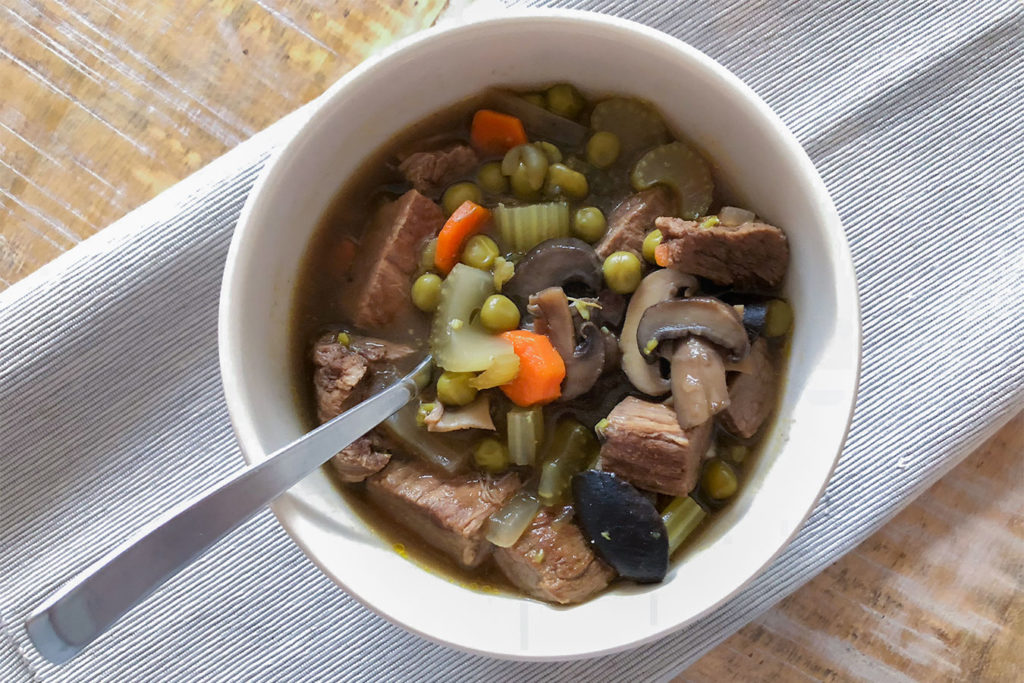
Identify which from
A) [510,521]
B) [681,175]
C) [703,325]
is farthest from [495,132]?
[510,521]

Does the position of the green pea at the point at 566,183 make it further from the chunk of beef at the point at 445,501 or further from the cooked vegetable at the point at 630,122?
the chunk of beef at the point at 445,501

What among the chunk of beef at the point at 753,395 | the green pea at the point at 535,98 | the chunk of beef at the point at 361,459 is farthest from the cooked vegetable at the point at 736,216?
the chunk of beef at the point at 361,459

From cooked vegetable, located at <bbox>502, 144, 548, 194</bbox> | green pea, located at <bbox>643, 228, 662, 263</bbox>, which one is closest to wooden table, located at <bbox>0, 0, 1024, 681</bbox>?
cooked vegetable, located at <bbox>502, 144, 548, 194</bbox>

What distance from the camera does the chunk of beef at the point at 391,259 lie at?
6.12 ft

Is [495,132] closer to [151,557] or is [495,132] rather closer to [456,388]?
[456,388]

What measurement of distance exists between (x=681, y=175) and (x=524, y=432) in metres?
0.67

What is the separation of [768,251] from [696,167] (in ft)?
0.87

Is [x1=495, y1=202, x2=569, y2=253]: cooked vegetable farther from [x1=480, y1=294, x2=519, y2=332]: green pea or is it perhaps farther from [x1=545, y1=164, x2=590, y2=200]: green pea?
[x1=480, y1=294, x2=519, y2=332]: green pea

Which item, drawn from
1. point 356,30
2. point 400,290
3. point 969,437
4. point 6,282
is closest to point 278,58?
point 356,30

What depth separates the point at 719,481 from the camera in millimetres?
1822

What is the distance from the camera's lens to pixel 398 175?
1953mm

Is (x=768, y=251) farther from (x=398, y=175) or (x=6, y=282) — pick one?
(x=6, y=282)

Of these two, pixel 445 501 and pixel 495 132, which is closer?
pixel 445 501

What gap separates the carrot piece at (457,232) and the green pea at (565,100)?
0.92 ft
